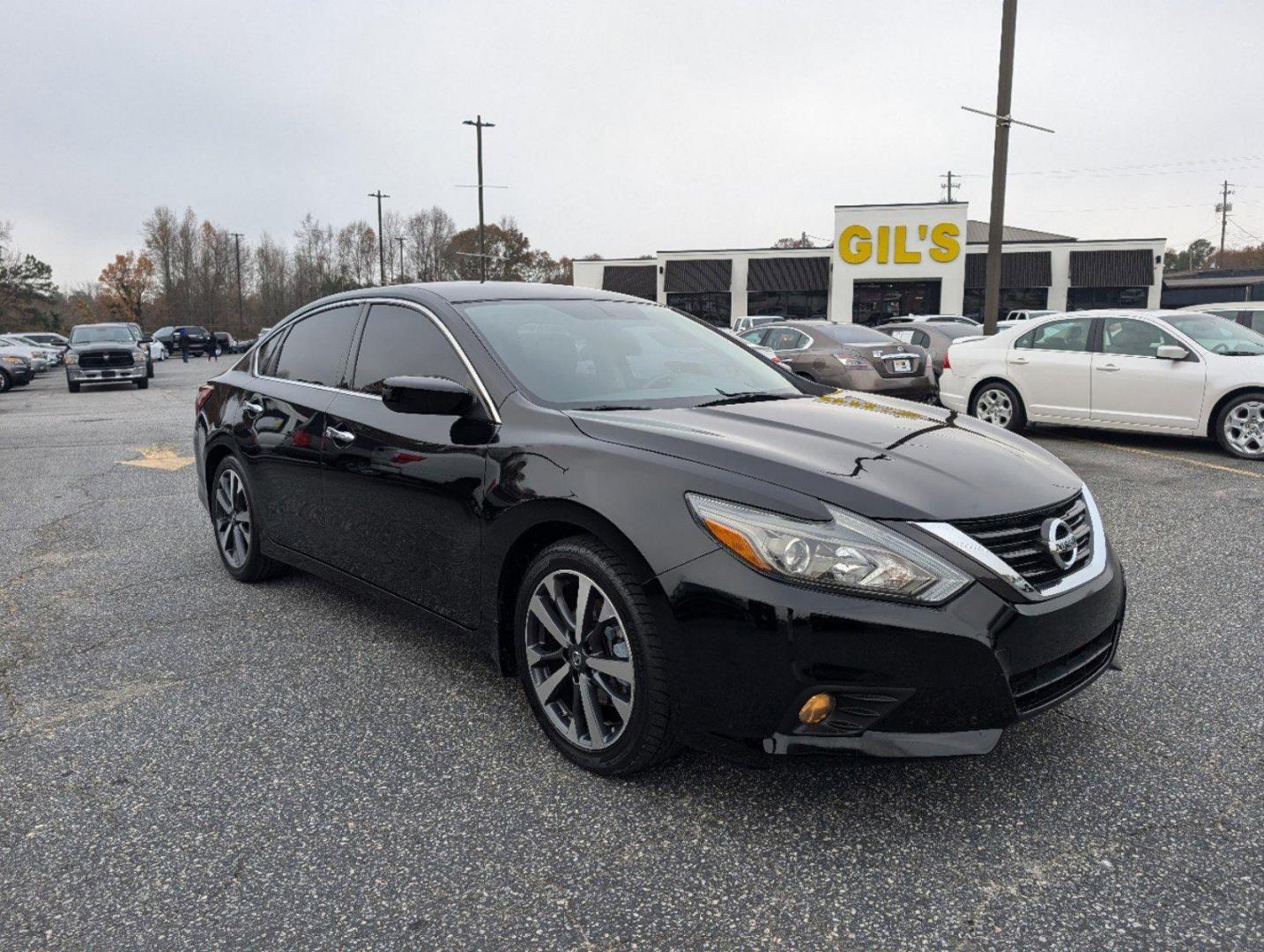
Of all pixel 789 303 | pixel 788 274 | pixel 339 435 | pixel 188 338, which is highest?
pixel 788 274

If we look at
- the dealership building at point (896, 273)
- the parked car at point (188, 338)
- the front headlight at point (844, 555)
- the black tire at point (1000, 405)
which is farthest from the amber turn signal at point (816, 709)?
the parked car at point (188, 338)

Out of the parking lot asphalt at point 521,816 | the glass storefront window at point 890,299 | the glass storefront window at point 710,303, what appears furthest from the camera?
the glass storefront window at point 710,303

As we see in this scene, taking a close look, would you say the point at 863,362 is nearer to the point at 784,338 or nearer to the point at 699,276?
the point at 784,338

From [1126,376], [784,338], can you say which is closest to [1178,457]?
[1126,376]

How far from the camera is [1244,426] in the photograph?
8906 millimetres

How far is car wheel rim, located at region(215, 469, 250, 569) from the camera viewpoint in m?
4.90

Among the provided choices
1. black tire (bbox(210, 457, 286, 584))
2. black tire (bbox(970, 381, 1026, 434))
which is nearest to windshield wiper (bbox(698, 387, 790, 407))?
black tire (bbox(210, 457, 286, 584))

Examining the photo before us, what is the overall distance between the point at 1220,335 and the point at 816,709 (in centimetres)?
900

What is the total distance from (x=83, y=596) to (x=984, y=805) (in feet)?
14.3

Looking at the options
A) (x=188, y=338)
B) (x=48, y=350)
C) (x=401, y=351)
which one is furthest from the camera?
(x=188, y=338)

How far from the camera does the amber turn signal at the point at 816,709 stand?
2.38 meters

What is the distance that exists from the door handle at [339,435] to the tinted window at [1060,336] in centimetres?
859

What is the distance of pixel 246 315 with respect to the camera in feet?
291

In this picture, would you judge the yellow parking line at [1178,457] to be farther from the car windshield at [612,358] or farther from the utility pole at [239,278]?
the utility pole at [239,278]
